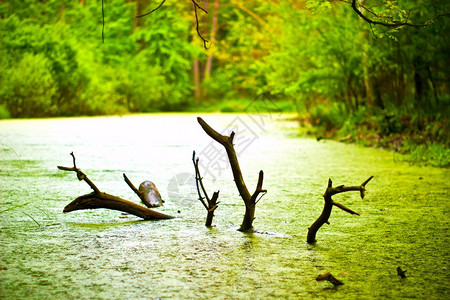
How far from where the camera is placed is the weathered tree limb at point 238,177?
2.15 m

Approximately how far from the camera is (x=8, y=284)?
1637 mm

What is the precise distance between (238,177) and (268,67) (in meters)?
7.94

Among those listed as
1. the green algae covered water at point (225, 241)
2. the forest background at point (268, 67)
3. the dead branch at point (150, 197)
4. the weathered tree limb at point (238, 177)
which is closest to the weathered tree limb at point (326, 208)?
the green algae covered water at point (225, 241)

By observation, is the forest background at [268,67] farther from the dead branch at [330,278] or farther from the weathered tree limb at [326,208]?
the dead branch at [330,278]

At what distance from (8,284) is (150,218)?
1001 millimetres

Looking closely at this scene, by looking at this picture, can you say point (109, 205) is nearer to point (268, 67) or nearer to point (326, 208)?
point (326, 208)

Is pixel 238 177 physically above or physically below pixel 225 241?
above

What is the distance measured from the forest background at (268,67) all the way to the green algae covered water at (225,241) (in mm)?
884

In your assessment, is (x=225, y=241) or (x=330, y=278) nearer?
(x=330, y=278)

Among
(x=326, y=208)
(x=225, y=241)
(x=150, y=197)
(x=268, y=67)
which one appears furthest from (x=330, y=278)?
(x=268, y=67)

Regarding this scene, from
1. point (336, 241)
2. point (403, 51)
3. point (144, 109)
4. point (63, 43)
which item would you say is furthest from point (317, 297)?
point (144, 109)

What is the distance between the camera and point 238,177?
7.43 ft

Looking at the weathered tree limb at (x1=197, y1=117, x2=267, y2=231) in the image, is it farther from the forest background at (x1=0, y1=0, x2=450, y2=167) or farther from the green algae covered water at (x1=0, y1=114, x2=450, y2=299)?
the forest background at (x1=0, y1=0, x2=450, y2=167)

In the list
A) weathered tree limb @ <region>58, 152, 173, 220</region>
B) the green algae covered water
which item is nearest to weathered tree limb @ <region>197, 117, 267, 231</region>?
the green algae covered water
